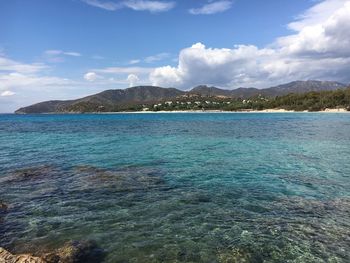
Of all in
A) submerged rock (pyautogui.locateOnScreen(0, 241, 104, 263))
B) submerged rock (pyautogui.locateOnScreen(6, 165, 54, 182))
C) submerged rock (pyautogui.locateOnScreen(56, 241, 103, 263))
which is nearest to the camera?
submerged rock (pyautogui.locateOnScreen(0, 241, 104, 263))

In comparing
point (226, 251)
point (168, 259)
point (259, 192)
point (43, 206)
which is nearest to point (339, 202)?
point (259, 192)

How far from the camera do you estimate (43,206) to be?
1731cm

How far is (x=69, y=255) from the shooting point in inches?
445

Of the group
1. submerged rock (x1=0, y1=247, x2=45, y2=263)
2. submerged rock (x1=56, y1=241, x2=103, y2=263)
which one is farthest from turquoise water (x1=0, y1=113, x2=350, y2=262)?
submerged rock (x1=0, y1=247, x2=45, y2=263)

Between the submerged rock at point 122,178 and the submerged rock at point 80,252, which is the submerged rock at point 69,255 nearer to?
the submerged rock at point 80,252

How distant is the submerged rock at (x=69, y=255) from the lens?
9.70 metres

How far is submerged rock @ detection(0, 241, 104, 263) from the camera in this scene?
970cm

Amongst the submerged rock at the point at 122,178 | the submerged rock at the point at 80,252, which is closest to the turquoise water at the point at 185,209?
the submerged rock at the point at 122,178

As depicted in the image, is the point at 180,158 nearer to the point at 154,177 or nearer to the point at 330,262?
the point at 154,177

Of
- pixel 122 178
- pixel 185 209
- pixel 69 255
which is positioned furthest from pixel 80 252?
pixel 122 178

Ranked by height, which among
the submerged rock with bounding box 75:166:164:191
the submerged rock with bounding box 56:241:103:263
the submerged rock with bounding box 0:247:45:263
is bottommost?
the submerged rock with bounding box 75:166:164:191

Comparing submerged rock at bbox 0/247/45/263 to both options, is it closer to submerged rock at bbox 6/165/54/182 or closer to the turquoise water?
the turquoise water

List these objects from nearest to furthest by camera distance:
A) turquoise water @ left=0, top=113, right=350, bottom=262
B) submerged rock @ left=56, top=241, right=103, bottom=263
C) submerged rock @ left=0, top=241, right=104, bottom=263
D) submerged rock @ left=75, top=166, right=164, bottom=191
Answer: submerged rock @ left=0, top=241, right=104, bottom=263, submerged rock @ left=56, top=241, right=103, bottom=263, turquoise water @ left=0, top=113, right=350, bottom=262, submerged rock @ left=75, top=166, right=164, bottom=191

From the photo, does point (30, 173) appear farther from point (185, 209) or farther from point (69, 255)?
point (69, 255)
